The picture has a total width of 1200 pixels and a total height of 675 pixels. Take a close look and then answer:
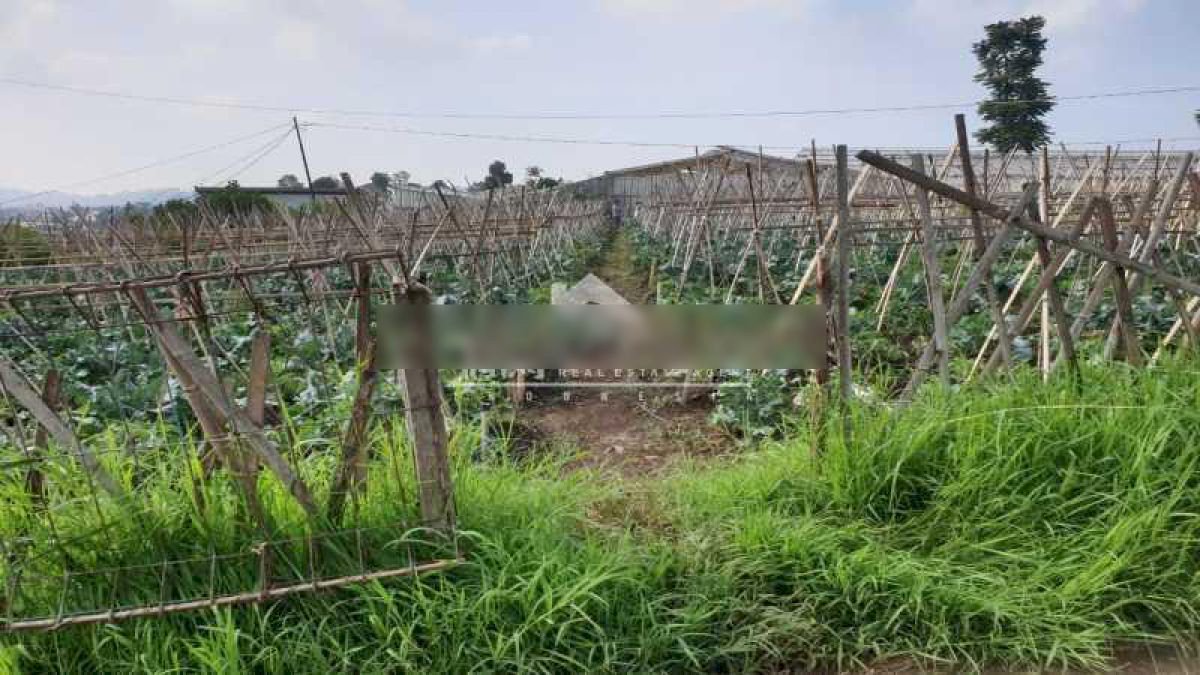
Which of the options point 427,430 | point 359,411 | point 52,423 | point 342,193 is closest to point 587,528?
point 427,430

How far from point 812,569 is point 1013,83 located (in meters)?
46.7

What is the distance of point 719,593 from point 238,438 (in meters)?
2.03

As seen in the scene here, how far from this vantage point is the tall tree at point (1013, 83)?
3856cm

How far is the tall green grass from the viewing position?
8.78ft

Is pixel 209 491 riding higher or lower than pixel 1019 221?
lower

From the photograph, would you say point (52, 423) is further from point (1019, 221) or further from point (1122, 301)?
point (1122, 301)

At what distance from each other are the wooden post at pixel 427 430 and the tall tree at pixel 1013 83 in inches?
1701

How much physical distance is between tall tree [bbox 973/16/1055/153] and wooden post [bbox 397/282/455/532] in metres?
43.2

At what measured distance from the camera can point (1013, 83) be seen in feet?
134

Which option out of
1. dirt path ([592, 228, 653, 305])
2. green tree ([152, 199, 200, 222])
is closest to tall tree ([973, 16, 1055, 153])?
dirt path ([592, 228, 653, 305])

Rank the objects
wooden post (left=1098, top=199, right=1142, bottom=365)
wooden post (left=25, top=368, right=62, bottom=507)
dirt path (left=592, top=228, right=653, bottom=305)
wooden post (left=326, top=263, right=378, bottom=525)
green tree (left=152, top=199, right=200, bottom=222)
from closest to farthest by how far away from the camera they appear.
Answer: wooden post (left=326, top=263, right=378, bottom=525)
wooden post (left=25, top=368, right=62, bottom=507)
wooden post (left=1098, top=199, right=1142, bottom=365)
dirt path (left=592, top=228, right=653, bottom=305)
green tree (left=152, top=199, right=200, bottom=222)

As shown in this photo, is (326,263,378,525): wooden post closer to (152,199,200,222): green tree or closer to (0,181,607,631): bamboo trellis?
(0,181,607,631): bamboo trellis

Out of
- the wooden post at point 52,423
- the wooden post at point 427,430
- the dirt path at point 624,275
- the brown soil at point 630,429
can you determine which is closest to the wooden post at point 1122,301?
the brown soil at point 630,429

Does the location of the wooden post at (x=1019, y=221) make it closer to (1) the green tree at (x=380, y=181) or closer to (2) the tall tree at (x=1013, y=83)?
(1) the green tree at (x=380, y=181)
